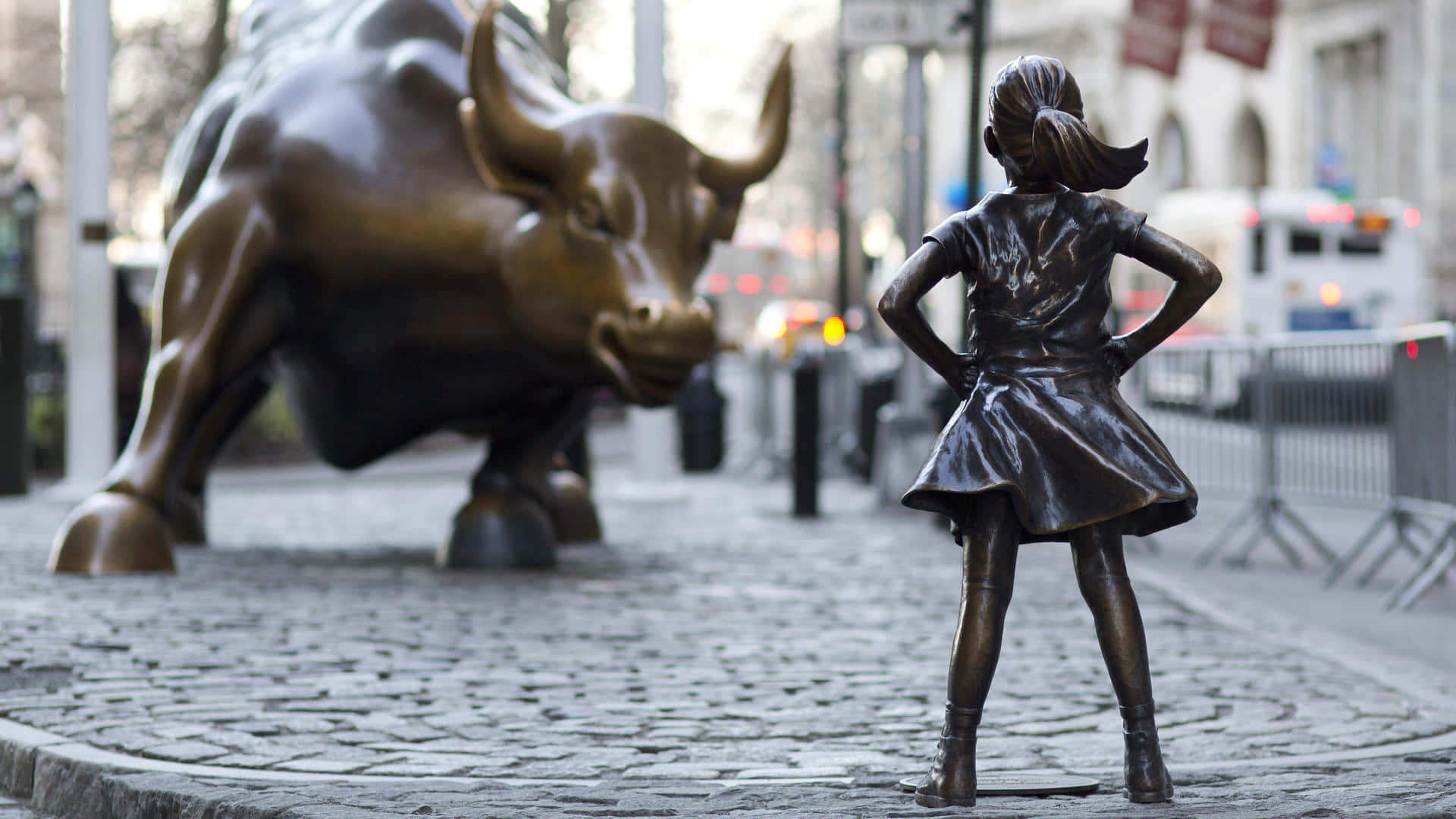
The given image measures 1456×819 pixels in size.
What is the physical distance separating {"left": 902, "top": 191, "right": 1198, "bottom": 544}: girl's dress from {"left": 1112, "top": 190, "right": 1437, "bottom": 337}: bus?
24483 mm

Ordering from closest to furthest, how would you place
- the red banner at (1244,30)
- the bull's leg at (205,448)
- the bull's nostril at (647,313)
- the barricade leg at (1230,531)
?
the bull's nostril at (647,313) < the bull's leg at (205,448) < the barricade leg at (1230,531) < the red banner at (1244,30)

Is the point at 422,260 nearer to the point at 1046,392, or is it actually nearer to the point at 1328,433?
the point at 1328,433

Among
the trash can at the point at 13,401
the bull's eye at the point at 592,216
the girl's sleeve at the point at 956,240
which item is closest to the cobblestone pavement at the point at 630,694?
the girl's sleeve at the point at 956,240

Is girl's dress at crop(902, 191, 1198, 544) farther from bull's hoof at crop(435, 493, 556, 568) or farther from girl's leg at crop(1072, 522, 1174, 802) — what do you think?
bull's hoof at crop(435, 493, 556, 568)

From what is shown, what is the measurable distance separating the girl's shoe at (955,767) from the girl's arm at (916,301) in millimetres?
757

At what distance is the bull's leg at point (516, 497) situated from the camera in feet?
33.7

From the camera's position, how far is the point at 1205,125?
48219 millimetres

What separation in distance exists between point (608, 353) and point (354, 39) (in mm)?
2483

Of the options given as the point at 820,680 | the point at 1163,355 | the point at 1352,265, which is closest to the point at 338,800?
the point at 820,680

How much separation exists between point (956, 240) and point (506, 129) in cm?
484

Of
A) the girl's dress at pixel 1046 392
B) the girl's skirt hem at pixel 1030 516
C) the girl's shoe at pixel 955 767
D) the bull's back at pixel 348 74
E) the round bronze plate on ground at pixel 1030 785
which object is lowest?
the round bronze plate on ground at pixel 1030 785

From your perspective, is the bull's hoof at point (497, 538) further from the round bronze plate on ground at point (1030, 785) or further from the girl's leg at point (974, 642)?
the girl's leg at point (974, 642)

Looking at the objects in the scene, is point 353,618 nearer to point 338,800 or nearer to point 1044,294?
point 338,800

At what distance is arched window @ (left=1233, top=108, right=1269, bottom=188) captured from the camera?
46812 mm
